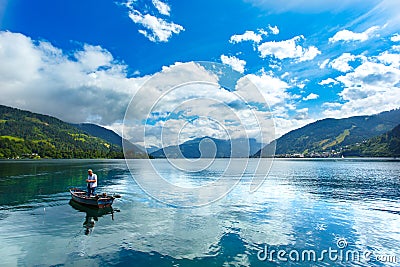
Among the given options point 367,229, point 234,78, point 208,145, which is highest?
point 234,78

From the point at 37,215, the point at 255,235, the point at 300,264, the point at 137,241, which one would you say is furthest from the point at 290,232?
the point at 37,215

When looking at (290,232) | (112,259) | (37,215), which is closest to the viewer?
(112,259)

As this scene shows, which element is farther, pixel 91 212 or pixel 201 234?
pixel 91 212

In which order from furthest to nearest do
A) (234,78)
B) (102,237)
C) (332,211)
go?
(332,211) → (102,237) → (234,78)

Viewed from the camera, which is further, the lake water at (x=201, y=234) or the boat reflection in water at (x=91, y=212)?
the boat reflection in water at (x=91, y=212)

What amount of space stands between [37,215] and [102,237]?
37.8 feet

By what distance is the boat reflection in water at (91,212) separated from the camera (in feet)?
78.8

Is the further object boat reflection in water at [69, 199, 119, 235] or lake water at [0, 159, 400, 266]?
boat reflection in water at [69, 199, 119, 235]

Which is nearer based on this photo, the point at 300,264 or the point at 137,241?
the point at 300,264

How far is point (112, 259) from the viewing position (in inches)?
635

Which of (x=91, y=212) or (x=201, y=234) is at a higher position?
(x=91, y=212)

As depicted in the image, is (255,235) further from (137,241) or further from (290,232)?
(137,241)

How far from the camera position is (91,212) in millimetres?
29531

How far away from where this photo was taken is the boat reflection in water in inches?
946
